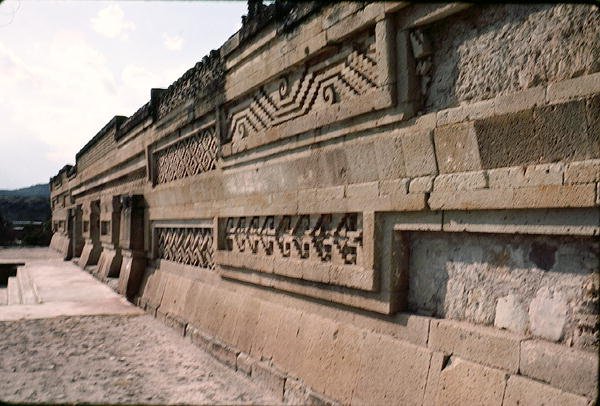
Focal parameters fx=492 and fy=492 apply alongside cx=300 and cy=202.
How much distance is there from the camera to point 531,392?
220 cm

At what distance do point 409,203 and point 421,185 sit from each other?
0.13 meters

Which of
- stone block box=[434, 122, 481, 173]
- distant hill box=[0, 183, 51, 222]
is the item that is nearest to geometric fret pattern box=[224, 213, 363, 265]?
stone block box=[434, 122, 481, 173]

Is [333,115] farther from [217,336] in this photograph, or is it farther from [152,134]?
[152,134]

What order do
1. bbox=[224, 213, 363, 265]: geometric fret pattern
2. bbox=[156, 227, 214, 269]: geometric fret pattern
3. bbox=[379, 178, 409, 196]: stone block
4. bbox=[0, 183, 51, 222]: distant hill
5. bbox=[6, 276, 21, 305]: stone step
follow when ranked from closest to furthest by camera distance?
bbox=[379, 178, 409, 196]: stone block
bbox=[224, 213, 363, 265]: geometric fret pattern
bbox=[156, 227, 214, 269]: geometric fret pattern
bbox=[6, 276, 21, 305]: stone step
bbox=[0, 183, 51, 222]: distant hill

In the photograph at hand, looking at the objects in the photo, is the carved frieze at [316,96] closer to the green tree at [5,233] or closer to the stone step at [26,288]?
the stone step at [26,288]

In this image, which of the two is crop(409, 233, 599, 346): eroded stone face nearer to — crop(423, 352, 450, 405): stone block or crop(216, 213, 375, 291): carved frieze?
crop(423, 352, 450, 405): stone block

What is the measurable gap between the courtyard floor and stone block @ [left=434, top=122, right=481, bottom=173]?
2.29 meters

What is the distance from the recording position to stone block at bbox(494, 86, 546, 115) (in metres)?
2.24

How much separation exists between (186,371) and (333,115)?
269cm

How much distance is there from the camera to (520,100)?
232cm

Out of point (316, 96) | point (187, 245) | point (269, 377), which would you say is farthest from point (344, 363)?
point (187, 245)

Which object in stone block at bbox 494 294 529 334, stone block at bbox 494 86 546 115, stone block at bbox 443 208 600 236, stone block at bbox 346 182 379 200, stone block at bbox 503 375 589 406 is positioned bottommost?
stone block at bbox 503 375 589 406

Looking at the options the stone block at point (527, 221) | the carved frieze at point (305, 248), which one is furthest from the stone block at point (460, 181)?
the carved frieze at point (305, 248)

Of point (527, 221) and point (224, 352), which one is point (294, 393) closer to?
point (224, 352)
